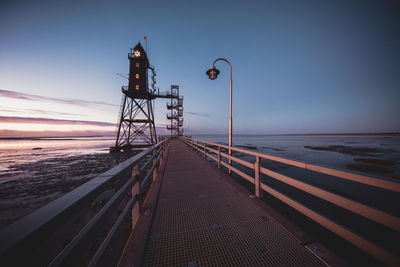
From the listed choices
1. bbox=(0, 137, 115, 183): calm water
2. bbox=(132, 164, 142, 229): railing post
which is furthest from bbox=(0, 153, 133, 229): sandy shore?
bbox=(132, 164, 142, 229): railing post

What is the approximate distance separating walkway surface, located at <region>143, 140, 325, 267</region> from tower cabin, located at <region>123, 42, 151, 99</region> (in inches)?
801

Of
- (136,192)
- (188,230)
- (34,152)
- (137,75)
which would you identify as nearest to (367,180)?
(188,230)

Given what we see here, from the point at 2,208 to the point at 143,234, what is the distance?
788 cm

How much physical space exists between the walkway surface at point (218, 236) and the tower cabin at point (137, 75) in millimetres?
20345

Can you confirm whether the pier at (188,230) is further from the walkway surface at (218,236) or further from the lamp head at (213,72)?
the lamp head at (213,72)

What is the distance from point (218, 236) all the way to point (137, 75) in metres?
22.9

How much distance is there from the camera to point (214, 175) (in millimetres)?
4926

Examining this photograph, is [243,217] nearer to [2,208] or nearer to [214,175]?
[214,175]

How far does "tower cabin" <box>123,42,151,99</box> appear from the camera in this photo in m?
19.9

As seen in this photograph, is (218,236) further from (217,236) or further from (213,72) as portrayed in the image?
(213,72)

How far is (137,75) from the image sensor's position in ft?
66.1

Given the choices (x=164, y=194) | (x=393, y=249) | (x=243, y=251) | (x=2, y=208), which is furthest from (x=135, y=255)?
(x=2, y=208)

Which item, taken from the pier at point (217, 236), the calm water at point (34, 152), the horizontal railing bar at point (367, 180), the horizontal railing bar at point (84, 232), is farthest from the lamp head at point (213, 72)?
the calm water at point (34, 152)

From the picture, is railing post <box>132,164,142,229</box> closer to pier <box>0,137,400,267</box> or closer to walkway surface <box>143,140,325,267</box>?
pier <box>0,137,400,267</box>
